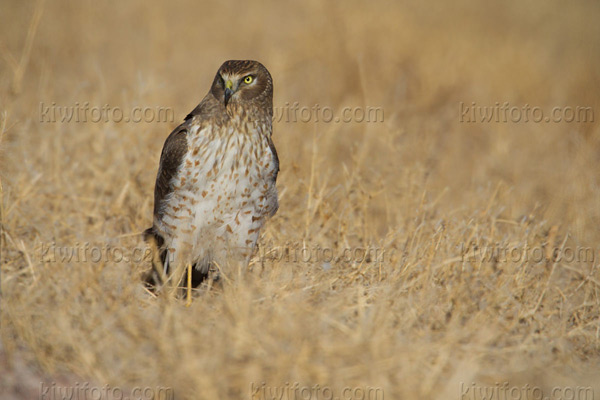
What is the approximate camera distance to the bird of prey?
12.8 ft

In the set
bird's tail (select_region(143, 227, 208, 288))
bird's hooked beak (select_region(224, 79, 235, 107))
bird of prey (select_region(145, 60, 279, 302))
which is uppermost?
bird's hooked beak (select_region(224, 79, 235, 107))

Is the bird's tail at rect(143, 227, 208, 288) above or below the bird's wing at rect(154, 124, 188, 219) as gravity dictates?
below

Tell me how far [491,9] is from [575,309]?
7156 millimetres

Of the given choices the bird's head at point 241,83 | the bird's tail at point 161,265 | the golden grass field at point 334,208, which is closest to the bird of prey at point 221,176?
the bird's head at point 241,83

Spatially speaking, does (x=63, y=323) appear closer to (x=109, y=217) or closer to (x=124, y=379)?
(x=124, y=379)

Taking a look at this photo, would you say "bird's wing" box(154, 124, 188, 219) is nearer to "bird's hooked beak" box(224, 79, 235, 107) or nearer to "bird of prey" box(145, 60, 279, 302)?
"bird of prey" box(145, 60, 279, 302)

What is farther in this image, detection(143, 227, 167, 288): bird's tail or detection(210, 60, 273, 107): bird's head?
detection(143, 227, 167, 288): bird's tail

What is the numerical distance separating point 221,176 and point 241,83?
586 millimetres

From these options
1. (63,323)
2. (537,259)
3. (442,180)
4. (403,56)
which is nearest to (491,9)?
(403,56)

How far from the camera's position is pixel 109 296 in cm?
327

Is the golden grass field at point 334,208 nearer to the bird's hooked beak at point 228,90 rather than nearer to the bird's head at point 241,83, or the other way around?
the bird's head at point 241,83

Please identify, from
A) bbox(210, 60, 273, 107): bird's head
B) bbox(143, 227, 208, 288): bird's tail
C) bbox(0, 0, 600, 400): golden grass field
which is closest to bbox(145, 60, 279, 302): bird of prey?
bbox(210, 60, 273, 107): bird's head

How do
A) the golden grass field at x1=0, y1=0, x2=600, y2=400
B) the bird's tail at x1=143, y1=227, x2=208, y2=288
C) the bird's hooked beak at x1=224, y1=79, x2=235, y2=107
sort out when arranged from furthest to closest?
the bird's tail at x1=143, y1=227, x2=208, y2=288, the bird's hooked beak at x1=224, y1=79, x2=235, y2=107, the golden grass field at x1=0, y1=0, x2=600, y2=400

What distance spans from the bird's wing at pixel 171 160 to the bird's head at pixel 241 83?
32 cm
